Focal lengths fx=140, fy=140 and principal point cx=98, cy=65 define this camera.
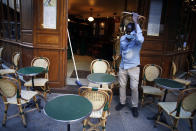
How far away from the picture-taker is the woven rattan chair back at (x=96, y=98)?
6.07ft

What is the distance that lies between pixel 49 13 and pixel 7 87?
7.08 ft

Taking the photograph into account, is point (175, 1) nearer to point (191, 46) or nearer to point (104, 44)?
point (191, 46)

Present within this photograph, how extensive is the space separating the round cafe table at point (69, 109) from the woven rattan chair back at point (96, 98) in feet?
0.25

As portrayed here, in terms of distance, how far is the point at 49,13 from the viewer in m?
3.58

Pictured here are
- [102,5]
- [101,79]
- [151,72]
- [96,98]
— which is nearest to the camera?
[96,98]

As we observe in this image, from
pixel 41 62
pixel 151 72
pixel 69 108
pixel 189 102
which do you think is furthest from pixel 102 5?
pixel 69 108

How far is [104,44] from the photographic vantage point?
898 centimetres

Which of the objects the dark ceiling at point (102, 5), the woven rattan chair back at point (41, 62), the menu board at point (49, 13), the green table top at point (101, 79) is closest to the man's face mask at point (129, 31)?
the green table top at point (101, 79)

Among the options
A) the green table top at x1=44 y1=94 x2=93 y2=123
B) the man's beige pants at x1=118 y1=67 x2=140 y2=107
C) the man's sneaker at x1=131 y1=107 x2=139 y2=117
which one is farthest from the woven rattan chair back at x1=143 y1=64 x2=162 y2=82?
the green table top at x1=44 y1=94 x2=93 y2=123

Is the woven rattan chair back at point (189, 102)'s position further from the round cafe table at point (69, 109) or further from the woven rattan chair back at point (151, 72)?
the round cafe table at point (69, 109)

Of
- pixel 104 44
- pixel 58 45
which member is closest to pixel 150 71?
pixel 58 45

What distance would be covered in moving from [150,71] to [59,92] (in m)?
2.48

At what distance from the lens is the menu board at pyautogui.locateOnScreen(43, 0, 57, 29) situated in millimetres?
3529

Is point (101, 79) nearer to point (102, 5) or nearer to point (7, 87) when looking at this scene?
point (7, 87)
